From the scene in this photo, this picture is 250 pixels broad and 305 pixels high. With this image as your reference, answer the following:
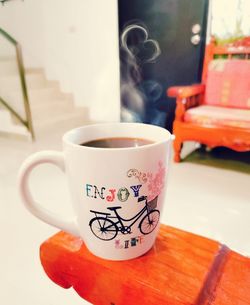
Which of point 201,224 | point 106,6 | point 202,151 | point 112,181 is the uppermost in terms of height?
point 106,6

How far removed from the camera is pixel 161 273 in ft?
1.02

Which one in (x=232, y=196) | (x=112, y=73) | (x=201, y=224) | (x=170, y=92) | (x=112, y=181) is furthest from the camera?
(x=112, y=73)

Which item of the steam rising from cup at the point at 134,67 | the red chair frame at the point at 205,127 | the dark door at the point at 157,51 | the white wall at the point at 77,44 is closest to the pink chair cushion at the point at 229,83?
the red chair frame at the point at 205,127

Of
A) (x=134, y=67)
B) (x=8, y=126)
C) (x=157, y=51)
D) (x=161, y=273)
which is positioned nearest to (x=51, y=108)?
(x=8, y=126)

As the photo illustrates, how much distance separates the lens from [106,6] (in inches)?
101

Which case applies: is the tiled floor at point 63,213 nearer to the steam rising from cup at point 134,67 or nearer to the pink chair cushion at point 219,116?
the pink chair cushion at point 219,116

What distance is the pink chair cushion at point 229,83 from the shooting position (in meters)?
1.71

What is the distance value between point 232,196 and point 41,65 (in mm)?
2692

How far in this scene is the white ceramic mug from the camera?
0.28m

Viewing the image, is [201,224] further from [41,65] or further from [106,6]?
[41,65]

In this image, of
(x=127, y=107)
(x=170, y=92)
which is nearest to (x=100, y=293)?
(x=170, y=92)

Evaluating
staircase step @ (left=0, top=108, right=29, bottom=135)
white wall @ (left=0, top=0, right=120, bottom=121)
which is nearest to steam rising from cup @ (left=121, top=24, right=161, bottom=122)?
white wall @ (left=0, top=0, right=120, bottom=121)

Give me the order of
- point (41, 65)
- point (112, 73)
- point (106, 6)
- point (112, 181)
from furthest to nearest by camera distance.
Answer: point (41, 65), point (112, 73), point (106, 6), point (112, 181)

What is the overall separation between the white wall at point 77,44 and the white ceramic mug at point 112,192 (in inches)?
99.7
